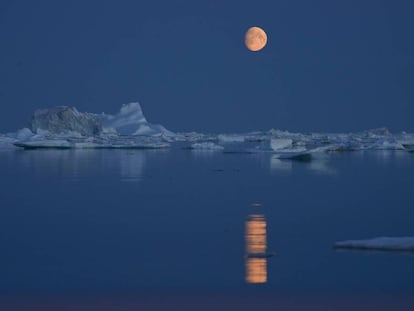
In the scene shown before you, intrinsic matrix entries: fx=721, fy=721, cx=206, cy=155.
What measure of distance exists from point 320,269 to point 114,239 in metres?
2.02

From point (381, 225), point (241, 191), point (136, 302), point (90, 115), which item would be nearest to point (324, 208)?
point (381, 225)

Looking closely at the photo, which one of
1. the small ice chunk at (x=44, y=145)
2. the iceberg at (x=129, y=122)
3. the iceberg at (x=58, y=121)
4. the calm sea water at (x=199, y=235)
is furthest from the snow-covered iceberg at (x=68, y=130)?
the calm sea water at (x=199, y=235)

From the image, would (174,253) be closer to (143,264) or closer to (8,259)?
(143,264)

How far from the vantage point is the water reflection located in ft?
15.7

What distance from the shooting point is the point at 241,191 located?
10.6m

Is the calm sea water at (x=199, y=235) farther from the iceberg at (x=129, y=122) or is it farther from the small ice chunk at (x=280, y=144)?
the iceberg at (x=129, y=122)

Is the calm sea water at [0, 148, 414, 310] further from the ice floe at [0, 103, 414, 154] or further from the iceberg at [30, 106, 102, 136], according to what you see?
the iceberg at [30, 106, 102, 136]

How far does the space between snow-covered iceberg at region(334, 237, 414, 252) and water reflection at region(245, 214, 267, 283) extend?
66 cm

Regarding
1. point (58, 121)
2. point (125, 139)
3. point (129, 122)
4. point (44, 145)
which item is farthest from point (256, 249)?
point (129, 122)

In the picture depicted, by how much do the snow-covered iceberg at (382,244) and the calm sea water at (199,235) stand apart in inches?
6.4

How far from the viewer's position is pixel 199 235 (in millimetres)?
6465

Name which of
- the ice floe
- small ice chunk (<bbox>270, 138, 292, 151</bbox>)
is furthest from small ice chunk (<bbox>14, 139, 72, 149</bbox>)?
small ice chunk (<bbox>270, 138, 292, 151</bbox>)

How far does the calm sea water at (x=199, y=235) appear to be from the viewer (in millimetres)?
4609

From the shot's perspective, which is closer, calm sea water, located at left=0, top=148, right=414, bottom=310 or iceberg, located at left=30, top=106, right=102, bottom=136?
calm sea water, located at left=0, top=148, right=414, bottom=310
